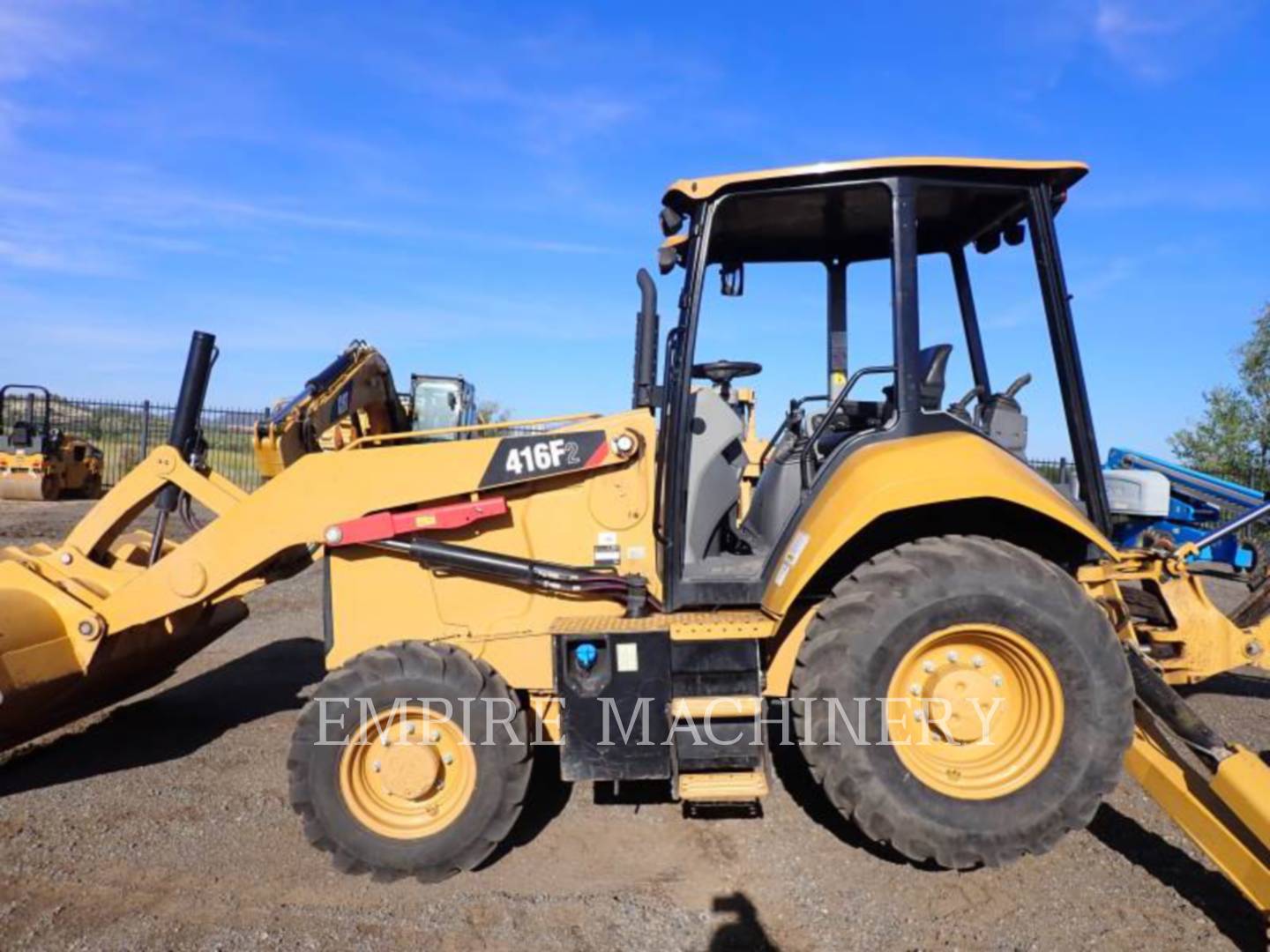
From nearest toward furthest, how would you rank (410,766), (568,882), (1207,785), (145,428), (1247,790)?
(1247,790) → (1207,785) → (568,882) → (410,766) → (145,428)

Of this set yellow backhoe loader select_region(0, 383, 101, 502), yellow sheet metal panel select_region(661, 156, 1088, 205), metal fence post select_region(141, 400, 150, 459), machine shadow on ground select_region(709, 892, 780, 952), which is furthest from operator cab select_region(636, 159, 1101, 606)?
metal fence post select_region(141, 400, 150, 459)

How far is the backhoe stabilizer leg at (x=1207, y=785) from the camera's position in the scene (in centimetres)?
304

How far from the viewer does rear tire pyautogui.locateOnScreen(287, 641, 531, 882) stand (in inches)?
141

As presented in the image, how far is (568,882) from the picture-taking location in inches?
137

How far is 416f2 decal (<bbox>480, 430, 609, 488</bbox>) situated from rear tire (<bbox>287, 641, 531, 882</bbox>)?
2.76ft

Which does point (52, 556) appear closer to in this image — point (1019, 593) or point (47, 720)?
point (47, 720)

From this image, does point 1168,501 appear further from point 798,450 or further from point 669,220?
point 669,220

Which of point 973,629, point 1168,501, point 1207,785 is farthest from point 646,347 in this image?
point 1168,501

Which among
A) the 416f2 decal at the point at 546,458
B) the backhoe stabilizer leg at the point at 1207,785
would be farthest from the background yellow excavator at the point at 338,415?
the backhoe stabilizer leg at the point at 1207,785

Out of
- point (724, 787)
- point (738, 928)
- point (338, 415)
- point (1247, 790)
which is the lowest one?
point (738, 928)

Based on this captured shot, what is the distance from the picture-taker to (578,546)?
4090 millimetres

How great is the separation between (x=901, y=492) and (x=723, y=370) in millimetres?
1212

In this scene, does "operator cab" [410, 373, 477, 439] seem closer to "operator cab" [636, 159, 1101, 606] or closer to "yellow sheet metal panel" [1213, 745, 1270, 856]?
"operator cab" [636, 159, 1101, 606]

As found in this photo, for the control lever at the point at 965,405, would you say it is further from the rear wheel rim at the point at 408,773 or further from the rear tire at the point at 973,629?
the rear wheel rim at the point at 408,773
